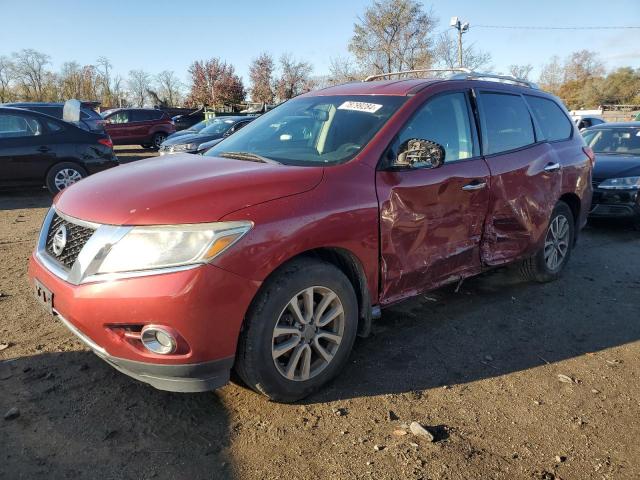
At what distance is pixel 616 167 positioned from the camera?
23.5ft

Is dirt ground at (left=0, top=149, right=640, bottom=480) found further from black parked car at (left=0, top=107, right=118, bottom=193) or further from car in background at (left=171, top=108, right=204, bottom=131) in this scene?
car in background at (left=171, top=108, right=204, bottom=131)

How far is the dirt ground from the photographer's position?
2.34m

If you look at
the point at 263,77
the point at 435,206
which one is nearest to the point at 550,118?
the point at 435,206

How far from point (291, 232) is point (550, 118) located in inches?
139

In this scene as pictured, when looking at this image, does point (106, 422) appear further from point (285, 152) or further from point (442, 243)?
point (442, 243)

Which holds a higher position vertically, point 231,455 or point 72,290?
point 72,290

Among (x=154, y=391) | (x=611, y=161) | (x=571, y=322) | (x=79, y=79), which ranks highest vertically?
(x=79, y=79)

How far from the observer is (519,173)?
13.4 ft

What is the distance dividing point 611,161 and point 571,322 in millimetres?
4469

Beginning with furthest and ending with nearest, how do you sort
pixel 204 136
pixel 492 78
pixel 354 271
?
pixel 204 136 → pixel 492 78 → pixel 354 271

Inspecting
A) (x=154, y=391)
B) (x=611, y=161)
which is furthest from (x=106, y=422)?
(x=611, y=161)

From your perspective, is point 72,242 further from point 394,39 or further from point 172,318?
point 394,39

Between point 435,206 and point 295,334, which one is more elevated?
point 435,206

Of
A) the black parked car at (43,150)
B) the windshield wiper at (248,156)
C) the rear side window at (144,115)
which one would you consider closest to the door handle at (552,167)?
the windshield wiper at (248,156)
